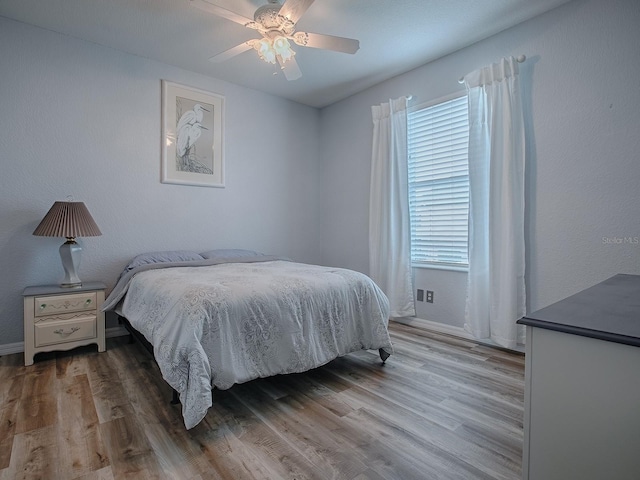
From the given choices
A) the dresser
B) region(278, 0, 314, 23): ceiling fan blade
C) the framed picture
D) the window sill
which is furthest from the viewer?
the framed picture

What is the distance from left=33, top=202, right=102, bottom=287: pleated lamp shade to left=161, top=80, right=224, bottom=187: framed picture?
87 cm

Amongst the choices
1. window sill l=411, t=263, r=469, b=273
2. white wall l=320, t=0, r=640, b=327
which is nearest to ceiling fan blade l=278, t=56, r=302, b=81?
white wall l=320, t=0, r=640, b=327

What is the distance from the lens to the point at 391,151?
347 centimetres

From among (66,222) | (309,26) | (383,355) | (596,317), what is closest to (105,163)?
(66,222)

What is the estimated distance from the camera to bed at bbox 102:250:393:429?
1.59 metres

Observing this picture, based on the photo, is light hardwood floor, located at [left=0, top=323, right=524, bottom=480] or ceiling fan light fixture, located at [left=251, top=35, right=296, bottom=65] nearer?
light hardwood floor, located at [left=0, top=323, right=524, bottom=480]

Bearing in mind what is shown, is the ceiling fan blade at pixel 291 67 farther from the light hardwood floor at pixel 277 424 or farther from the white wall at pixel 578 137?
the light hardwood floor at pixel 277 424

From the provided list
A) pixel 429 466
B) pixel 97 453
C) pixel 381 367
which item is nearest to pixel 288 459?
pixel 429 466

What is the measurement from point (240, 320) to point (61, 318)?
1.70 metres

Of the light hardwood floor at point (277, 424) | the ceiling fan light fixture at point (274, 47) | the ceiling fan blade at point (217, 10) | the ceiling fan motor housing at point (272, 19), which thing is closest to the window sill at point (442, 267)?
the light hardwood floor at point (277, 424)

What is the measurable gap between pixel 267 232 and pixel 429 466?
309 cm

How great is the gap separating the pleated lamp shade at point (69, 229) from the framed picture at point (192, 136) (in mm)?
874

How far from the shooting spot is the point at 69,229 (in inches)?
98.7

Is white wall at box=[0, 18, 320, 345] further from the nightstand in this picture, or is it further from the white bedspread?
the white bedspread
